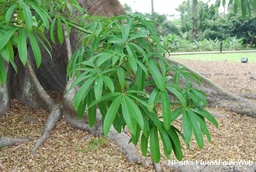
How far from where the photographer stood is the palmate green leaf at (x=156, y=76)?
1105mm

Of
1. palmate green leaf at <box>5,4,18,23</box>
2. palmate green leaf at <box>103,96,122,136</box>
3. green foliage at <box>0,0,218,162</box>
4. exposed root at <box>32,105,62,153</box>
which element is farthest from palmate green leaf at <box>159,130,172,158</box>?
exposed root at <box>32,105,62,153</box>

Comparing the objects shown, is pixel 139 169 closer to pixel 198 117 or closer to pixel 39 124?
pixel 39 124

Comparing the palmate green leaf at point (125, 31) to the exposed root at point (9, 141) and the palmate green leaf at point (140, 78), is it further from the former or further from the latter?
the exposed root at point (9, 141)

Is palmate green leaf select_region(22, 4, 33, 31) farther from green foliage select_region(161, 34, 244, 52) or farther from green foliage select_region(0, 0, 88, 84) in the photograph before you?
green foliage select_region(161, 34, 244, 52)

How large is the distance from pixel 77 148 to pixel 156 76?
2.06 meters

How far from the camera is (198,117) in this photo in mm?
1181

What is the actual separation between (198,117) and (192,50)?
1798cm

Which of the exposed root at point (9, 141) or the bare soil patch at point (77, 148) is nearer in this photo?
the bare soil patch at point (77, 148)

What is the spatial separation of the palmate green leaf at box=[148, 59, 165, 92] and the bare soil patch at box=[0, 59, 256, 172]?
1705mm

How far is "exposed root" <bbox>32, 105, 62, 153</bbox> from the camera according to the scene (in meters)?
3.10

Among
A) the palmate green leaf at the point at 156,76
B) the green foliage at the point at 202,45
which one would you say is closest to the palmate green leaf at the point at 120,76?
the palmate green leaf at the point at 156,76

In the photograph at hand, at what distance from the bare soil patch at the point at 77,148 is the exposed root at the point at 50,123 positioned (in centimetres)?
5

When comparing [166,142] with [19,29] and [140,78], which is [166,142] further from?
[19,29]

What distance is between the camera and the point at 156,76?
3.72ft
